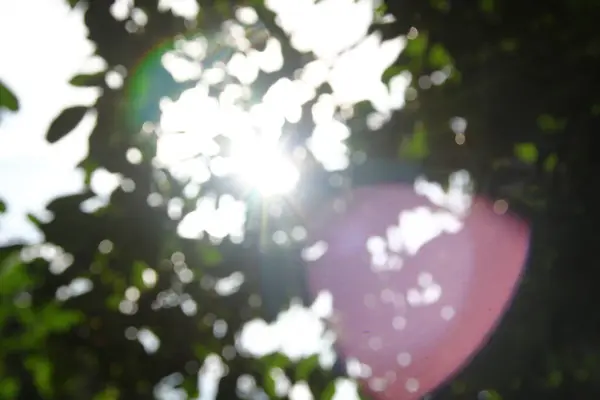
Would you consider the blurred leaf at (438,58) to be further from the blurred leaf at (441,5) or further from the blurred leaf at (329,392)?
the blurred leaf at (329,392)

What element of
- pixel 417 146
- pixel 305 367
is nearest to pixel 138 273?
pixel 305 367

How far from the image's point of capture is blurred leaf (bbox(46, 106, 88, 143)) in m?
1.92

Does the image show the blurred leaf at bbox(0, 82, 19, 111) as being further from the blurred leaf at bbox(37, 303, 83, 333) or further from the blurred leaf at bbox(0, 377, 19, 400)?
the blurred leaf at bbox(0, 377, 19, 400)

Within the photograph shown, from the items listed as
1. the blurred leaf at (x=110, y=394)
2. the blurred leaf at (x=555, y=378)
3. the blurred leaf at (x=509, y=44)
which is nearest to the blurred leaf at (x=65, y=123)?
the blurred leaf at (x=110, y=394)

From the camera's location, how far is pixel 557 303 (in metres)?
2.21

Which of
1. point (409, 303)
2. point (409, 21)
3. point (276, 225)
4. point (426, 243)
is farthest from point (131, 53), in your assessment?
point (409, 303)

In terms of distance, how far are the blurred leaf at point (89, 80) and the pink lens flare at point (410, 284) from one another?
0.98 m

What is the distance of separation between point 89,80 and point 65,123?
0.53ft

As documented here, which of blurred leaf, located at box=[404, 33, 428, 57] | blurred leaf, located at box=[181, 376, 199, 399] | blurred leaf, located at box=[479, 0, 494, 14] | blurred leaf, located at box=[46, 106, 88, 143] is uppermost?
blurred leaf, located at box=[46, 106, 88, 143]

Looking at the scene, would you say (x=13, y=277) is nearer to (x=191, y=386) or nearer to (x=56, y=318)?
(x=56, y=318)

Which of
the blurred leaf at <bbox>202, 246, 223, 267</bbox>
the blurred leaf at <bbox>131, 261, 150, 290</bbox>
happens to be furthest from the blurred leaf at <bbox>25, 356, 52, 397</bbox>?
the blurred leaf at <bbox>202, 246, 223, 267</bbox>

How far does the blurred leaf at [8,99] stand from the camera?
1886mm

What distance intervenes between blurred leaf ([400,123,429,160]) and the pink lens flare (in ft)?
0.45

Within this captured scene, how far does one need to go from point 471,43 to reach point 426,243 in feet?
3.61
